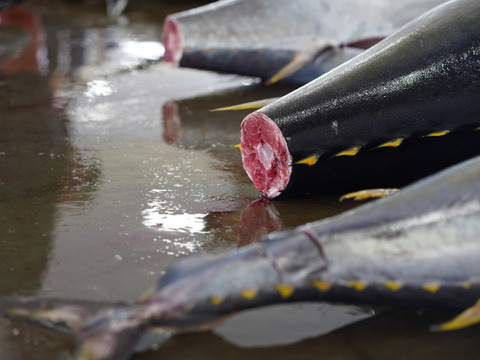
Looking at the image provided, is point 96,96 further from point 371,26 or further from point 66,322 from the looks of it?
point 66,322

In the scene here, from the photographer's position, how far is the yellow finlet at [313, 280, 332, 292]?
1.89 meters

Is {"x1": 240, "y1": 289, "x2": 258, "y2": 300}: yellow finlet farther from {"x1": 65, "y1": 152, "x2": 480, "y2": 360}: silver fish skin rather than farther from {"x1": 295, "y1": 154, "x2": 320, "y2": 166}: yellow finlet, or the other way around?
{"x1": 295, "y1": 154, "x2": 320, "y2": 166}: yellow finlet

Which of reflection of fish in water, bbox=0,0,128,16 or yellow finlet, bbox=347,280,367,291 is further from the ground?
reflection of fish in water, bbox=0,0,128,16

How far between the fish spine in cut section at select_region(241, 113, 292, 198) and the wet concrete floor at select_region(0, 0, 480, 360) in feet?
0.25

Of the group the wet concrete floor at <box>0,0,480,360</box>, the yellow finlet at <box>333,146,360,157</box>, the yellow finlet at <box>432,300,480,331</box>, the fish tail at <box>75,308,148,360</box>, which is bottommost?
the wet concrete floor at <box>0,0,480,360</box>

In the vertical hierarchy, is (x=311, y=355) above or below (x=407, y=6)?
below

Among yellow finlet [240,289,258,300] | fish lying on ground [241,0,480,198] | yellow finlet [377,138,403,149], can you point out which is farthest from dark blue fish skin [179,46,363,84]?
yellow finlet [240,289,258,300]

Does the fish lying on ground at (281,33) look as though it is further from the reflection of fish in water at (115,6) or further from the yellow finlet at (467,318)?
the reflection of fish in water at (115,6)

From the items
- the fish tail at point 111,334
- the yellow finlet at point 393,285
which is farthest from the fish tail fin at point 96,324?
the yellow finlet at point 393,285

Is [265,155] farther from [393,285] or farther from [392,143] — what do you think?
[393,285]

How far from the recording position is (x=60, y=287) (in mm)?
2209

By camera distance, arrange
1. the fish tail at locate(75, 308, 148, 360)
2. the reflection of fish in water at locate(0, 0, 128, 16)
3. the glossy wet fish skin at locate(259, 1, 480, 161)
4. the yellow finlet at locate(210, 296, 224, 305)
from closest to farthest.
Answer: the fish tail at locate(75, 308, 148, 360)
the yellow finlet at locate(210, 296, 224, 305)
the glossy wet fish skin at locate(259, 1, 480, 161)
the reflection of fish in water at locate(0, 0, 128, 16)

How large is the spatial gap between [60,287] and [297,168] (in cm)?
91

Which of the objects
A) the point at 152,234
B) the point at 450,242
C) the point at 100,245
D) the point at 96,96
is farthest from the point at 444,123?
the point at 96,96
